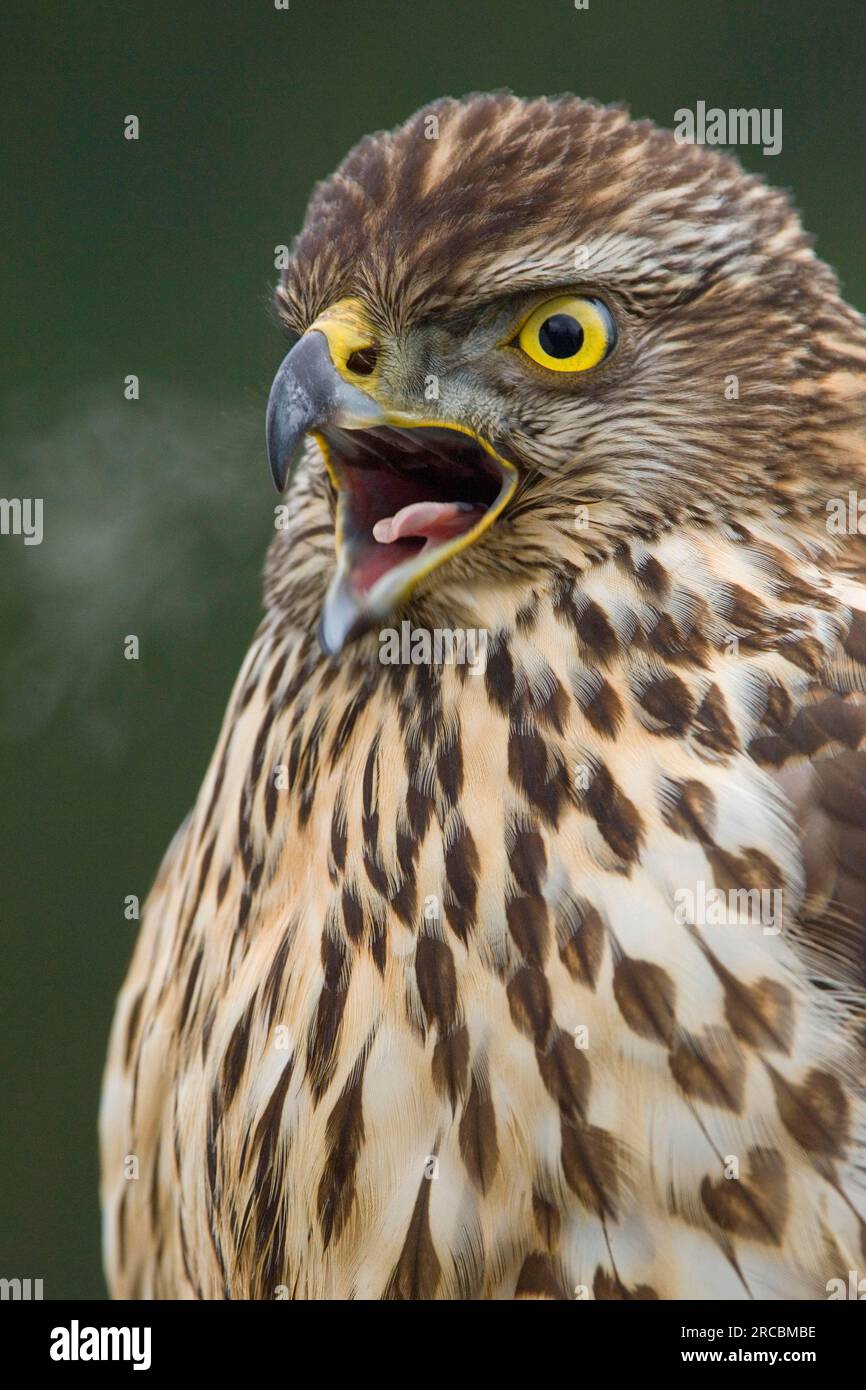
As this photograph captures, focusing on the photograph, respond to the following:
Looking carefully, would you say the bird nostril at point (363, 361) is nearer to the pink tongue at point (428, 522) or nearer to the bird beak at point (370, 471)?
the bird beak at point (370, 471)

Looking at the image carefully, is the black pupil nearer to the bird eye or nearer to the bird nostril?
the bird eye

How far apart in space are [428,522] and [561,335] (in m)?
0.21

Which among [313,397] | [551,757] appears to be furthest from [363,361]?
[551,757]

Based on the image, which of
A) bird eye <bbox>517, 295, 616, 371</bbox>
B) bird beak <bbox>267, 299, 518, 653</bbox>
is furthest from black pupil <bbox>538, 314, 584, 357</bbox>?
bird beak <bbox>267, 299, 518, 653</bbox>

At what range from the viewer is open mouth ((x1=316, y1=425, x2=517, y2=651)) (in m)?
1.50

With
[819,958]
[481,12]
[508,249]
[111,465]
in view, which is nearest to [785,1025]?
[819,958]

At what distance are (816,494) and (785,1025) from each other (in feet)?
1.63

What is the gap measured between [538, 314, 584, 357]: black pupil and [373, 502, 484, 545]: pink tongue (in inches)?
6.6

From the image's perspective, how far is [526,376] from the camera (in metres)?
1.53

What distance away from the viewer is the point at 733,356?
1.56 m

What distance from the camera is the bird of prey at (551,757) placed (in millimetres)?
1398

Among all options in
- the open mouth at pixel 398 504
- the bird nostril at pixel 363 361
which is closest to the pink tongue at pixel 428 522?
the open mouth at pixel 398 504

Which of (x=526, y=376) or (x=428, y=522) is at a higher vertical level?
(x=526, y=376)

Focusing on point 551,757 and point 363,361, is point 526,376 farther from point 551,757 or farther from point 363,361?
point 551,757
